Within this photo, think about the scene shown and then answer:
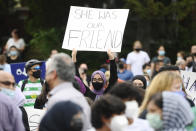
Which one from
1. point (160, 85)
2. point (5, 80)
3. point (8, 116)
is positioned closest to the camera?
point (160, 85)

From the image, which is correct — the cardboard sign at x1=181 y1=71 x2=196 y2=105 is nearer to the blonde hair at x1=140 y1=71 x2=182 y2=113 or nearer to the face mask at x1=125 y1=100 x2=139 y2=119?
the blonde hair at x1=140 y1=71 x2=182 y2=113

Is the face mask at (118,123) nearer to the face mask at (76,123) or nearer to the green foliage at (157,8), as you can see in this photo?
the face mask at (76,123)

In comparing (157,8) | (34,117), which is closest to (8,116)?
(34,117)

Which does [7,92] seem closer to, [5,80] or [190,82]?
[5,80]

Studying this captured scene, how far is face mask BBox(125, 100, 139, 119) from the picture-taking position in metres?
4.73

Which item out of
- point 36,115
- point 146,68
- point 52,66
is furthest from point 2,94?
point 146,68

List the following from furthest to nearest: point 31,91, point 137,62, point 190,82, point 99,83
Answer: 1. point 137,62
2. point 190,82
3. point 31,91
4. point 99,83

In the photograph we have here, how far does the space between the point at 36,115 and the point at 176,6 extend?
40.4 feet

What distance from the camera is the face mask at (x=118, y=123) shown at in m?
4.33

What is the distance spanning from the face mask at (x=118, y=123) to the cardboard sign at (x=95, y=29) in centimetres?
389

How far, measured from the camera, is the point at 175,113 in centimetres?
441

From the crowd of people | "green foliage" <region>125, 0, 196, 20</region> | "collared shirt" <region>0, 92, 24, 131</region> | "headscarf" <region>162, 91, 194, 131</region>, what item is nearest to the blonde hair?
the crowd of people

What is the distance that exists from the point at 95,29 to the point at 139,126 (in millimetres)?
4031

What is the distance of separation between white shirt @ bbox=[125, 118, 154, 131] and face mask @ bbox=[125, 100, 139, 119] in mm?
63
